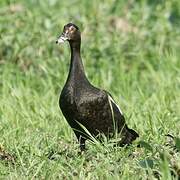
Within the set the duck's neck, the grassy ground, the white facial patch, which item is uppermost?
the white facial patch

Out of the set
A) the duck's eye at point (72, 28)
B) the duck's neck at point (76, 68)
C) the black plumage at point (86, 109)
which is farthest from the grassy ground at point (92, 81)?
the duck's eye at point (72, 28)

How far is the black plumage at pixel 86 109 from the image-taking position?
6.01 meters

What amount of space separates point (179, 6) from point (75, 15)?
1.41 meters

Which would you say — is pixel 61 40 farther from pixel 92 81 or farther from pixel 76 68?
pixel 92 81

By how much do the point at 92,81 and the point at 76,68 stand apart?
2072 millimetres

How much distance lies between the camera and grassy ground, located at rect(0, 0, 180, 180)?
17.4 ft

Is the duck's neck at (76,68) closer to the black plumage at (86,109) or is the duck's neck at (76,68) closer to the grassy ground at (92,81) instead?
the black plumage at (86,109)

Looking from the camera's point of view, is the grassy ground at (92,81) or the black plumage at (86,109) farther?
the black plumage at (86,109)

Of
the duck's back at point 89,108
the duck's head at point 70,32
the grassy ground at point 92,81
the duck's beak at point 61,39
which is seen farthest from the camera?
the duck's head at point 70,32

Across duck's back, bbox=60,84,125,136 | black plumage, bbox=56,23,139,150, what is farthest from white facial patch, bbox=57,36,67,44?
duck's back, bbox=60,84,125,136

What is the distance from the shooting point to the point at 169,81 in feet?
27.0

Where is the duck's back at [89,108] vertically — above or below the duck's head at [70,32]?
below

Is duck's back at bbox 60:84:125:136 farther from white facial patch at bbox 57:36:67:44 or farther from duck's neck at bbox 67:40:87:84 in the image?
white facial patch at bbox 57:36:67:44

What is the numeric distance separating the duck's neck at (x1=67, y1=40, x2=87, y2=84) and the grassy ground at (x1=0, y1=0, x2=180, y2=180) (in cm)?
47
